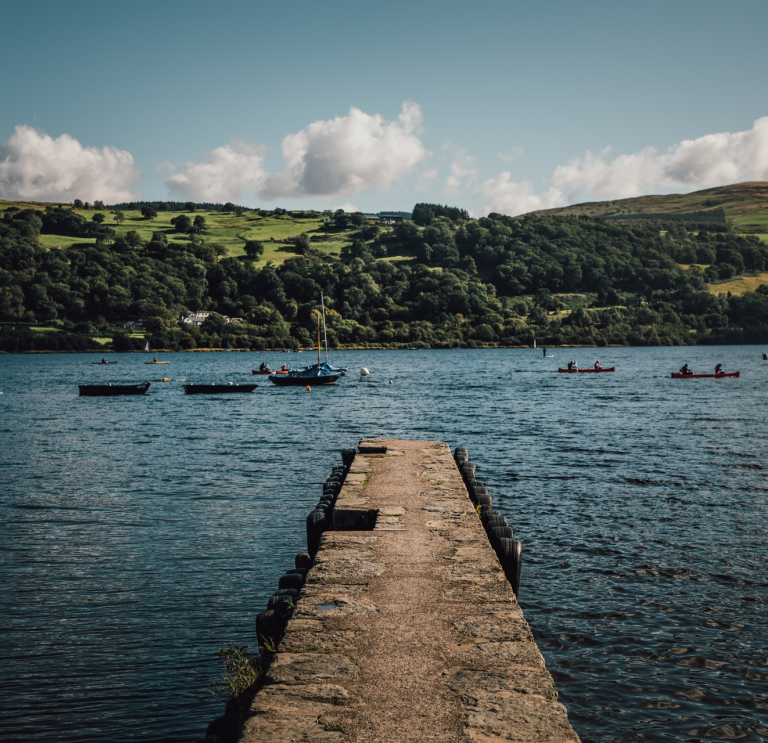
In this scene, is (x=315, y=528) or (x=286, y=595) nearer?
(x=286, y=595)

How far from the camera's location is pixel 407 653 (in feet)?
23.3

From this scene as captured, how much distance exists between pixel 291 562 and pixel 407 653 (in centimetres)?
791

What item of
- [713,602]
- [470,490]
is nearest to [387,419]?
[470,490]

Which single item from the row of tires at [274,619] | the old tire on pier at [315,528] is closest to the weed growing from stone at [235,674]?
the row of tires at [274,619]

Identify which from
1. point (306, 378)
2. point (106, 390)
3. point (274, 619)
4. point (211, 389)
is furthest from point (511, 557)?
point (306, 378)

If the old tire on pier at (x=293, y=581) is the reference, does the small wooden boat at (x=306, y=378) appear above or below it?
below

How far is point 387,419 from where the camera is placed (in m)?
45.2

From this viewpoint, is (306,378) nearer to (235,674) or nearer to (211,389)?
Result: (211,389)

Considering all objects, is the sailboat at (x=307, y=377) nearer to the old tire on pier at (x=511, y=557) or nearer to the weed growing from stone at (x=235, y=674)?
the old tire on pier at (x=511, y=557)

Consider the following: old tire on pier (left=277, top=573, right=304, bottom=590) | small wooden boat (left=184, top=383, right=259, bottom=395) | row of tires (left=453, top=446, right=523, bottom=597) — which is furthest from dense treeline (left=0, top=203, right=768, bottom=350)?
old tire on pier (left=277, top=573, right=304, bottom=590)

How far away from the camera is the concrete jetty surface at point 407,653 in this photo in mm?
5773

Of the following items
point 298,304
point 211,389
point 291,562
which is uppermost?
point 298,304

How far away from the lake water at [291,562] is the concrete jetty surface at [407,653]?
1906 mm

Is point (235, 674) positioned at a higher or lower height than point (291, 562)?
higher
